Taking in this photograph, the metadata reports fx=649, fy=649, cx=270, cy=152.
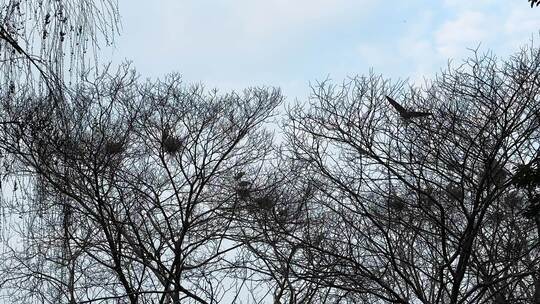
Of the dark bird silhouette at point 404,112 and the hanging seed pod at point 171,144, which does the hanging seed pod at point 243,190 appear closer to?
the hanging seed pod at point 171,144

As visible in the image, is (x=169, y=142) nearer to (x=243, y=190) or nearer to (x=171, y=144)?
(x=171, y=144)

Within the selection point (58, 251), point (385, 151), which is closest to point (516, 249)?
point (385, 151)

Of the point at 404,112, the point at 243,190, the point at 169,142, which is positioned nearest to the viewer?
the point at 404,112

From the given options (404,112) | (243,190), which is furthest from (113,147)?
(404,112)

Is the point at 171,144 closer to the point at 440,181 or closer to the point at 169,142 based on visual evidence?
the point at 169,142

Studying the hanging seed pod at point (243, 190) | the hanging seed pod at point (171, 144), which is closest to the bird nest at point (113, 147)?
the hanging seed pod at point (171, 144)

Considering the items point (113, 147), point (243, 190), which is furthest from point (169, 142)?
point (243, 190)

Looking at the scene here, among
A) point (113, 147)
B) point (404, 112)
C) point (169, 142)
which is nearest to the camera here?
point (404, 112)

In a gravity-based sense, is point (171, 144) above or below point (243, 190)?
above

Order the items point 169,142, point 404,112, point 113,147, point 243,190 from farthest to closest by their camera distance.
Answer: point 169,142 → point 243,190 → point 113,147 → point 404,112

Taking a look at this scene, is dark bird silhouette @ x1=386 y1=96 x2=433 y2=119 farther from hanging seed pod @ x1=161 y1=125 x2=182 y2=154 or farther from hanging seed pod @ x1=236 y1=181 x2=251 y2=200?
hanging seed pod @ x1=161 y1=125 x2=182 y2=154

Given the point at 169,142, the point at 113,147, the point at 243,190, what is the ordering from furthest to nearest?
the point at 169,142, the point at 243,190, the point at 113,147

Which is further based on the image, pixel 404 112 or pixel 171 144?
pixel 171 144

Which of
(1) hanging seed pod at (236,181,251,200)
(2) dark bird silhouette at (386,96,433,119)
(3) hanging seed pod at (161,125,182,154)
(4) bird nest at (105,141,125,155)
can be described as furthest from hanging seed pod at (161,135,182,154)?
(2) dark bird silhouette at (386,96,433,119)
